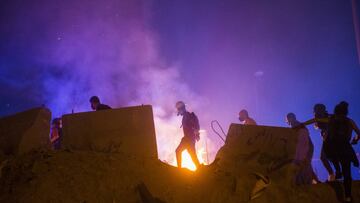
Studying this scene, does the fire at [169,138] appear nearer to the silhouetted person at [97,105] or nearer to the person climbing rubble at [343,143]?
the silhouetted person at [97,105]

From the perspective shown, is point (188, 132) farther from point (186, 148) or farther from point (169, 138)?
point (169, 138)

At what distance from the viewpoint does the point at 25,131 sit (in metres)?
6.33

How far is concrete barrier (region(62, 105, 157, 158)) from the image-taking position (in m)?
6.78

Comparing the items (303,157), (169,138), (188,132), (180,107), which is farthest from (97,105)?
(169,138)

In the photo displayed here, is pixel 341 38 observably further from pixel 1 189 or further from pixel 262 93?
pixel 1 189

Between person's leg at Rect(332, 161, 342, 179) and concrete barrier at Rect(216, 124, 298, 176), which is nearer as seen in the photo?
person's leg at Rect(332, 161, 342, 179)

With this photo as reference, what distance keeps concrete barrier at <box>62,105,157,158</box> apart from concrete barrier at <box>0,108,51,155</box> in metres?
0.43

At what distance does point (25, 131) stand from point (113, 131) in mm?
1767

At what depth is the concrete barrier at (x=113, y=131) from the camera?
22.2ft

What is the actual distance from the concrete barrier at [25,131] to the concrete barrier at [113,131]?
1.40 feet

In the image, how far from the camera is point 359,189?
261 inches

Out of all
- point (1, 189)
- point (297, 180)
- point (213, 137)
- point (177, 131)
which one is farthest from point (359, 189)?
point (213, 137)

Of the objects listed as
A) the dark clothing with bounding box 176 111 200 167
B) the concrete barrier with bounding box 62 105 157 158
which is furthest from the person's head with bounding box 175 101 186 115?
the concrete barrier with bounding box 62 105 157 158

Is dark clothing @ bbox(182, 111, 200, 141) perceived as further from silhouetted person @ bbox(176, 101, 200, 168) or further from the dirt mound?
the dirt mound
